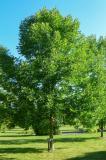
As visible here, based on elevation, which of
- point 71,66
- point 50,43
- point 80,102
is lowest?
point 80,102

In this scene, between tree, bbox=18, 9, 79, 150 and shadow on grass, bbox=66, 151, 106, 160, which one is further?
tree, bbox=18, 9, 79, 150

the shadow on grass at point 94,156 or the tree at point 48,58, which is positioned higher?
the tree at point 48,58

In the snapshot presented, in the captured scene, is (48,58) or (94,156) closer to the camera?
(94,156)

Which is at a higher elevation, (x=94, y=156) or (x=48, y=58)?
(x=48, y=58)

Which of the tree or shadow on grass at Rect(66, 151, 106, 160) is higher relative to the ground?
the tree

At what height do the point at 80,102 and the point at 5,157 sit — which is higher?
the point at 80,102

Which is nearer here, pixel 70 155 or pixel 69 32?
pixel 70 155

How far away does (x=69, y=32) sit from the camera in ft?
132

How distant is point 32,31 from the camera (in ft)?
128

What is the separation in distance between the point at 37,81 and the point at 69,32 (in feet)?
20.0

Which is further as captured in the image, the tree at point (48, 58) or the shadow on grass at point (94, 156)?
the tree at point (48, 58)

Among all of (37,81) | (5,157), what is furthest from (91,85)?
(5,157)

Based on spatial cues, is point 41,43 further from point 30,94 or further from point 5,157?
point 5,157

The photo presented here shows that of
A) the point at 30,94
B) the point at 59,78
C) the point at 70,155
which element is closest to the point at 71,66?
the point at 59,78
